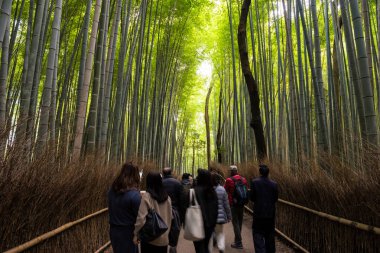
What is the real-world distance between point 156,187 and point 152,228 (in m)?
0.34

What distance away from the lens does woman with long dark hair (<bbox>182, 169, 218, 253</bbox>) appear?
2900mm

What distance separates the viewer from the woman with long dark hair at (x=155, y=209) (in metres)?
2.32

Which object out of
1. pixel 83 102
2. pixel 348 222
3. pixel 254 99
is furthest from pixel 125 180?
pixel 254 99

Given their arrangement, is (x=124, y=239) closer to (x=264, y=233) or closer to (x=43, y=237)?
(x=43, y=237)

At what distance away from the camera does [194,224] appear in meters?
2.85

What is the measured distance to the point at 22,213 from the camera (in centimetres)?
203

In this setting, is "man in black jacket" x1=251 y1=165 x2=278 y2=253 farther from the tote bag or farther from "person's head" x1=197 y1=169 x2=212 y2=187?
the tote bag

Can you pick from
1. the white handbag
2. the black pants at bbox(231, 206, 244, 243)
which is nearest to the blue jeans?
the white handbag

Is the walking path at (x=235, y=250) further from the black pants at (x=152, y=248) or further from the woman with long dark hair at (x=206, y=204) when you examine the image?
the black pants at (x=152, y=248)

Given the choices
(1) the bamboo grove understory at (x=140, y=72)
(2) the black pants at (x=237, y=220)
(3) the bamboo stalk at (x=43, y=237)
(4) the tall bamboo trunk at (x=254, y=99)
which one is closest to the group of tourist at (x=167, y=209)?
(3) the bamboo stalk at (x=43, y=237)

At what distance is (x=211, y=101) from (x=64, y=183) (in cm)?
2093

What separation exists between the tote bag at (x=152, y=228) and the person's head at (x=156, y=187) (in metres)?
0.14

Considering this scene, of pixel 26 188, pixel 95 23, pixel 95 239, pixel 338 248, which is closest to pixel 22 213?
pixel 26 188

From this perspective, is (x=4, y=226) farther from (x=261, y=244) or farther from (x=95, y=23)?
(x=95, y=23)
